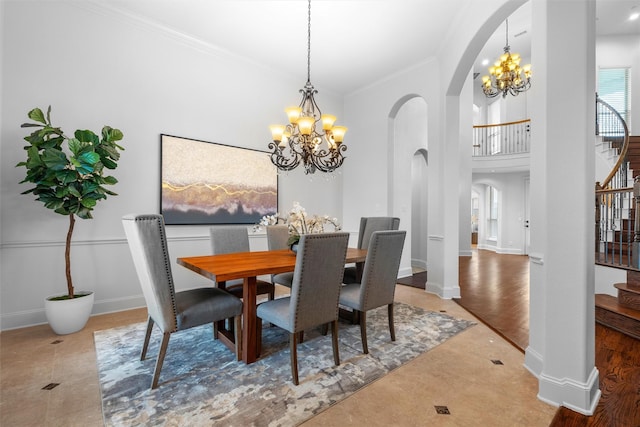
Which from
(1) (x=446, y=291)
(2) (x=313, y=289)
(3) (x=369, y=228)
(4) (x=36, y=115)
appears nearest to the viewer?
(2) (x=313, y=289)

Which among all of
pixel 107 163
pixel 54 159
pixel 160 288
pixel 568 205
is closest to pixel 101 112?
pixel 107 163

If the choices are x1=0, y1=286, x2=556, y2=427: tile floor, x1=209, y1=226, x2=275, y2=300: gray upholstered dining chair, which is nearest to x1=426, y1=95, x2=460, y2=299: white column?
x1=0, y1=286, x2=556, y2=427: tile floor

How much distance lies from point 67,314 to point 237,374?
1.91 meters

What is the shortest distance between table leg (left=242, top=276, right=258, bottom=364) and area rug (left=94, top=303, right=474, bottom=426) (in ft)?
0.29

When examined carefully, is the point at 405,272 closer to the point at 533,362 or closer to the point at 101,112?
the point at 533,362

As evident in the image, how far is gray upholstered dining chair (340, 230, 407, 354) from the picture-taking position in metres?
2.38

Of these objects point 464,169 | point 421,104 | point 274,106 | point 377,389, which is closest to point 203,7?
Answer: point 274,106

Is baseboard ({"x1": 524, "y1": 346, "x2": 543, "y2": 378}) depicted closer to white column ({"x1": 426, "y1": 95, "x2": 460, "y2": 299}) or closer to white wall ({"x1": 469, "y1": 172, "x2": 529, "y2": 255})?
white column ({"x1": 426, "y1": 95, "x2": 460, "y2": 299})

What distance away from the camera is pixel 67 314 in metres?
2.75

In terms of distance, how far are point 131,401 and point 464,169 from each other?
8.59m

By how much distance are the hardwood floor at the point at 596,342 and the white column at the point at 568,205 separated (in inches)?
4.1

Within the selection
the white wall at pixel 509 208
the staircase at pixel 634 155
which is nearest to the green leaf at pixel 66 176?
the staircase at pixel 634 155

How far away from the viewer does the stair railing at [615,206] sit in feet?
12.6

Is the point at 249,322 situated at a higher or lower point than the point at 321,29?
lower
